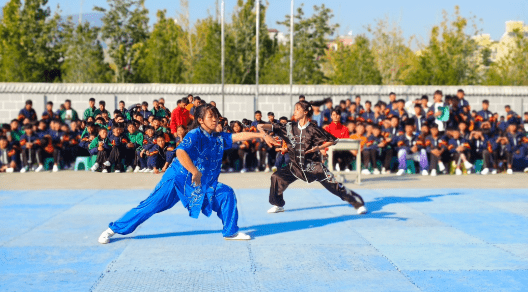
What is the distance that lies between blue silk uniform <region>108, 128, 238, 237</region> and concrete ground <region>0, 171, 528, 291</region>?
0.32 m

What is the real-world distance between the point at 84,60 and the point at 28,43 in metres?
3.29

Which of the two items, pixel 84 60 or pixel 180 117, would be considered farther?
pixel 84 60

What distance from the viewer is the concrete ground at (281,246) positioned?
4.98 meters

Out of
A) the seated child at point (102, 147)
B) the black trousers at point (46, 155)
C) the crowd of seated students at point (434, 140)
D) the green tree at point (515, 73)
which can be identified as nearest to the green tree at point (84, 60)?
the black trousers at point (46, 155)

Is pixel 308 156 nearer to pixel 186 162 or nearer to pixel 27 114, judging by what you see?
pixel 186 162

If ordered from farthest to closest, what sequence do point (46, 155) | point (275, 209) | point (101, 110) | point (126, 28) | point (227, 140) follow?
point (126, 28) → point (101, 110) → point (46, 155) → point (275, 209) → point (227, 140)

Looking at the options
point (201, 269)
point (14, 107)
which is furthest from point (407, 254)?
point (14, 107)

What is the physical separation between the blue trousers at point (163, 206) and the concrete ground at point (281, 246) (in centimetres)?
20

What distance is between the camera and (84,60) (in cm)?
2622

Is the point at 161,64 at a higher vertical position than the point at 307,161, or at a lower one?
higher

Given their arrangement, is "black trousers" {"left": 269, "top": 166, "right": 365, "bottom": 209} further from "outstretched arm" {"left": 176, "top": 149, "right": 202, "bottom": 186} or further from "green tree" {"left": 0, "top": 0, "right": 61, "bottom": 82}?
"green tree" {"left": 0, "top": 0, "right": 61, "bottom": 82}

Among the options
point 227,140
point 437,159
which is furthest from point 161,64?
point 227,140

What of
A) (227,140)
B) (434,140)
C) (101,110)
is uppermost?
(101,110)

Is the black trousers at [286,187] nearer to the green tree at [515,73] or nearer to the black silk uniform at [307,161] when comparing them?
the black silk uniform at [307,161]
